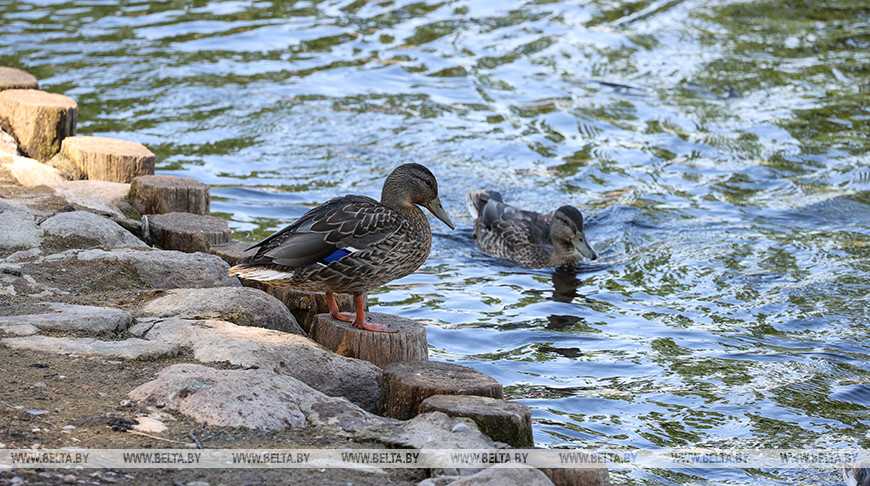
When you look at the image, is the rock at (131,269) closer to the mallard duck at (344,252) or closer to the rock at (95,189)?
the mallard duck at (344,252)

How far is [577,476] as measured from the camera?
4191 millimetres

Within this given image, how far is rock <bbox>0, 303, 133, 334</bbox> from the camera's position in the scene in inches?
203

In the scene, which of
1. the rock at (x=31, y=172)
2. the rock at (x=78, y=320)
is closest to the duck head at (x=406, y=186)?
the rock at (x=78, y=320)

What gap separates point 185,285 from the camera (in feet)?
20.6

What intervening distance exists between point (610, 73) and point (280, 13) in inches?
253

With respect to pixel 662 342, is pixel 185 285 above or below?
above

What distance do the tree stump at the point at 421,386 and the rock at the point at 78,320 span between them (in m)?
1.44

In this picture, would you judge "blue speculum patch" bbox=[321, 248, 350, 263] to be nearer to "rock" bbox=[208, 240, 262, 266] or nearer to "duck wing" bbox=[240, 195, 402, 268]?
"duck wing" bbox=[240, 195, 402, 268]

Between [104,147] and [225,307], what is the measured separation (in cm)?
340

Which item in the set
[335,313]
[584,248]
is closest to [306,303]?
[335,313]

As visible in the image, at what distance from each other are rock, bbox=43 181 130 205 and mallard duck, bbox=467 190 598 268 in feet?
14.2

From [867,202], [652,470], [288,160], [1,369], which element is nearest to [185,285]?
[1,369]

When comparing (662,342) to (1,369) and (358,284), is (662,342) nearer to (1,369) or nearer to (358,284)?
(358,284)

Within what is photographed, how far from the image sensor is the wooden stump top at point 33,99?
8.89m
